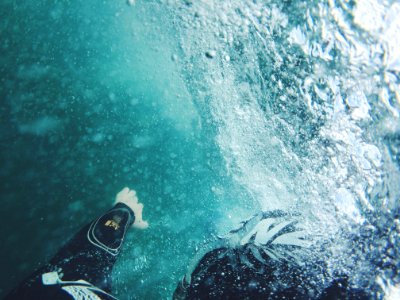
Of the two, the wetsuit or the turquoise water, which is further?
the turquoise water

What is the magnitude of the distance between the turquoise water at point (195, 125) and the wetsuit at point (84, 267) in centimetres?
237

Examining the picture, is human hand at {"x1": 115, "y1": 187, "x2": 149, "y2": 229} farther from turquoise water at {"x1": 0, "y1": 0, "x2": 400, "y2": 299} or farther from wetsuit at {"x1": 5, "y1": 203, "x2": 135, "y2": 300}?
turquoise water at {"x1": 0, "y1": 0, "x2": 400, "y2": 299}

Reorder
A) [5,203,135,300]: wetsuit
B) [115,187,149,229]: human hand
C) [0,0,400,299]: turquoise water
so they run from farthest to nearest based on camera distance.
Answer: [115,187,149,229]: human hand → [0,0,400,299]: turquoise water → [5,203,135,300]: wetsuit

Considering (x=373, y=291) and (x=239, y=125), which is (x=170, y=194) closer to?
(x=239, y=125)

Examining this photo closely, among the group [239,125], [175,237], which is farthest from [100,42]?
[175,237]

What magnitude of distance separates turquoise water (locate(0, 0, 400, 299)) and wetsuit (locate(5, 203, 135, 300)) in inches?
93.3

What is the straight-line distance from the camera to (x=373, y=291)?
1.80 metres

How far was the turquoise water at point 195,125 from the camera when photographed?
9.20ft

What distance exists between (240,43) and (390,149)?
2.68 m

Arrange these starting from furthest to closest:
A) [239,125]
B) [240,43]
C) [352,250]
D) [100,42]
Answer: [100,42] < [239,125] < [240,43] < [352,250]

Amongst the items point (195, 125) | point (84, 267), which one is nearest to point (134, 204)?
point (84, 267)

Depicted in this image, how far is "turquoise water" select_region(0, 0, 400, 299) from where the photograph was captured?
2805mm

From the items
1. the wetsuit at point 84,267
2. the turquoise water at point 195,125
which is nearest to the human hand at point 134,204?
the wetsuit at point 84,267

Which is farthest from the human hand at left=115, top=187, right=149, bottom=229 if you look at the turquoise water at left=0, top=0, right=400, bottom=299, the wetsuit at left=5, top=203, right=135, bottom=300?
the turquoise water at left=0, top=0, right=400, bottom=299
